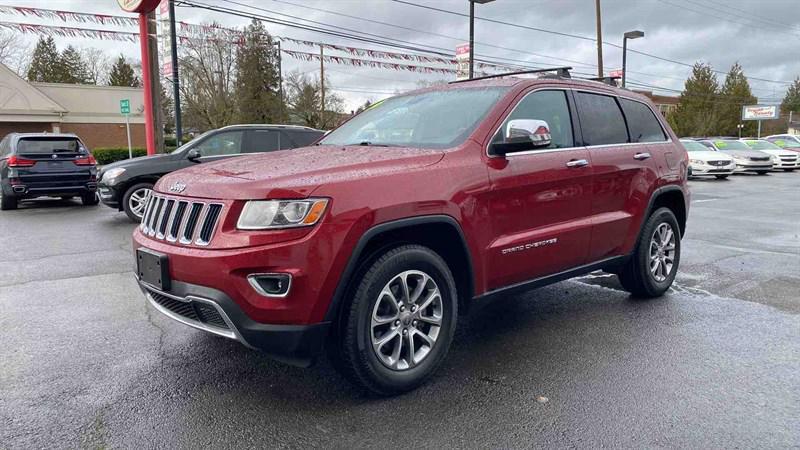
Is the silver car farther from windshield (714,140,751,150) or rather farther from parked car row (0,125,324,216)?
parked car row (0,125,324,216)

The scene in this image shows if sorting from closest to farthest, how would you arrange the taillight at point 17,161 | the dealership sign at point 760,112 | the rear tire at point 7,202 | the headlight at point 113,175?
the headlight at point 113,175, the taillight at point 17,161, the rear tire at point 7,202, the dealership sign at point 760,112

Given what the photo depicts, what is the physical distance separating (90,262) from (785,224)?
1093cm

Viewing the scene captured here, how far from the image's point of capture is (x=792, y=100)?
310 feet

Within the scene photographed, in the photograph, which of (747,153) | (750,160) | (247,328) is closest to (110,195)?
(247,328)

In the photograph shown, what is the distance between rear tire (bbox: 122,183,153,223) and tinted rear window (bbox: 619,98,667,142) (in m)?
7.72

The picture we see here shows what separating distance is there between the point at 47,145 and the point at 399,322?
455 inches

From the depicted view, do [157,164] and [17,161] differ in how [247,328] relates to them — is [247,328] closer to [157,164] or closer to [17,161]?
[157,164]

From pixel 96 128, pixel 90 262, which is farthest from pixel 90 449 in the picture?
pixel 96 128

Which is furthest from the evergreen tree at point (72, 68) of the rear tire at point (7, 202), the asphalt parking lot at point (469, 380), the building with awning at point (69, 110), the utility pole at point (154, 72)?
the asphalt parking lot at point (469, 380)

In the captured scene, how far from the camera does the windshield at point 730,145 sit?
78.9ft

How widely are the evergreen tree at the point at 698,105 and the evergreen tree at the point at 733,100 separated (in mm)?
1401

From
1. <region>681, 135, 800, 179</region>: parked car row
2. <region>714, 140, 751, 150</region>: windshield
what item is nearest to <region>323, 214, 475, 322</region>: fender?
<region>681, 135, 800, 179</region>: parked car row

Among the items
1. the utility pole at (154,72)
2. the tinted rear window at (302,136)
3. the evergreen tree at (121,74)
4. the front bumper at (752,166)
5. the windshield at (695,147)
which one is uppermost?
the evergreen tree at (121,74)

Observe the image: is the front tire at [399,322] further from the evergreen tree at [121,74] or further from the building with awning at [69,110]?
the evergreen tree at [121,74]
